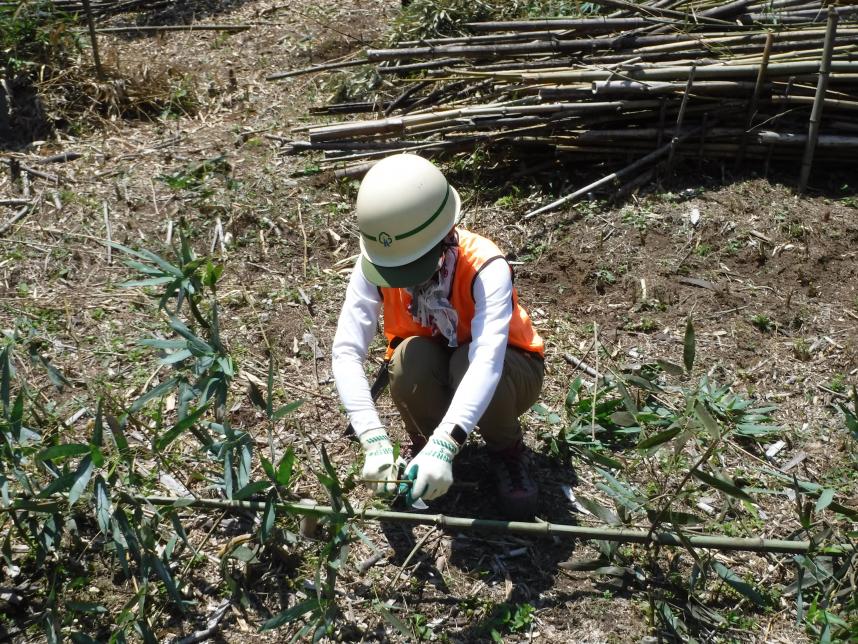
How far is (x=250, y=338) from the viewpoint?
3.48 metres

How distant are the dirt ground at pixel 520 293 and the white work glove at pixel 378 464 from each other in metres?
0.28

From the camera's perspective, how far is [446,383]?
2592 millimetres

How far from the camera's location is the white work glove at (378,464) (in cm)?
223

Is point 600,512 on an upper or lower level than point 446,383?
lower

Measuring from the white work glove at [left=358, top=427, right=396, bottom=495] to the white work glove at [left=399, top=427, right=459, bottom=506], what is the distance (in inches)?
1.6

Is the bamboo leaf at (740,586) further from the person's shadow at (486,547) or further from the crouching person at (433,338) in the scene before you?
the crouching person at (433,338)

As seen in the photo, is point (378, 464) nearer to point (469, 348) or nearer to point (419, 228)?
point (469, 348)

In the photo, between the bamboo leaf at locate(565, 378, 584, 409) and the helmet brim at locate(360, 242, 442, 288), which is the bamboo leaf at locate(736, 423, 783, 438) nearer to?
the bamboo leaf at locate(565, 378, 584, 409)

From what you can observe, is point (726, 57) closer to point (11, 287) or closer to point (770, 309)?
point (770, 309)

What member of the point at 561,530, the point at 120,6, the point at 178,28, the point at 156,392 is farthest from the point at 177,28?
the point at 561,530

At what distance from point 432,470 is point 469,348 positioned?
41 cm

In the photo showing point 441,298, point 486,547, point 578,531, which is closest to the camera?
point 578,531

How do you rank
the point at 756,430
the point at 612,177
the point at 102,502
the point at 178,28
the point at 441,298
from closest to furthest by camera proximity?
1. the point at 102,502
2. the point at 441,298
3. the point at 756,430
4. the point at 612,177
5. the point at 178,28

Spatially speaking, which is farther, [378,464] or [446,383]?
[446,383]
